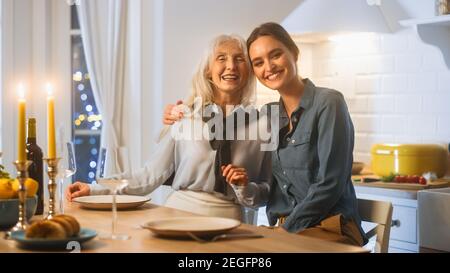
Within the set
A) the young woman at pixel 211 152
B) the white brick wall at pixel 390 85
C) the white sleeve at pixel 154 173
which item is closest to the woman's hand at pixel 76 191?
the young woman at pixel 211 152

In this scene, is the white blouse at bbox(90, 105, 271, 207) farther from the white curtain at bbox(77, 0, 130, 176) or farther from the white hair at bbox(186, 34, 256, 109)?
the white curtain at bbox(77, 0, 130, 176)

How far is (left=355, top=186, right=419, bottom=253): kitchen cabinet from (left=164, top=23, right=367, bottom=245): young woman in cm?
64

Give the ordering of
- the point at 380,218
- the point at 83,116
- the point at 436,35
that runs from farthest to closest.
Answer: the point at 83,116 → the point at 436,35 → the point at 380,218

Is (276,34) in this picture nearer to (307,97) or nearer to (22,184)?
(307,97)

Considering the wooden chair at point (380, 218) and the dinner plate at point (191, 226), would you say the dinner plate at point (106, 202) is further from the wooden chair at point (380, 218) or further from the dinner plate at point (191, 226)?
the wooden chair at point (380, 218)

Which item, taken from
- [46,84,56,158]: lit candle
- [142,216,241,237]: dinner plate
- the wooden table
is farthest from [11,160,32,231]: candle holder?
[142,216,241,237]: dinner plate

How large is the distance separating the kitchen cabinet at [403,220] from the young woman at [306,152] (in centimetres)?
64

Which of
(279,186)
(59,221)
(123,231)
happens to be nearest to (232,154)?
(279,186)

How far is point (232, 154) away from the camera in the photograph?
2.68 meters

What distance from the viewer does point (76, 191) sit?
2.51 m

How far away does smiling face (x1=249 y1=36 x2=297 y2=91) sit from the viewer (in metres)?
2.62

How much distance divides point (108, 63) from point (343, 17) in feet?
4.26

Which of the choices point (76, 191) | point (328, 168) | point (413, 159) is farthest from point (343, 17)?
point (76, 191)

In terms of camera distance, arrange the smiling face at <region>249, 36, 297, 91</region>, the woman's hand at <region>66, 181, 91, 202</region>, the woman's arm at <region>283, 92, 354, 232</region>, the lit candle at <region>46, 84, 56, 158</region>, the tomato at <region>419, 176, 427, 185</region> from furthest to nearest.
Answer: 1. the tomato at <region>419, 176, 427, 185</region>
2. the smiling face at <region>249, 36, 297, 91</region>
3. the woman's hand at <region>66, 181, 91, 202</region>
4. the woman's arm at <region>283, 92, 354, 232</region>
5. the lit candle at <region>46, 84, 56, 158</region>
